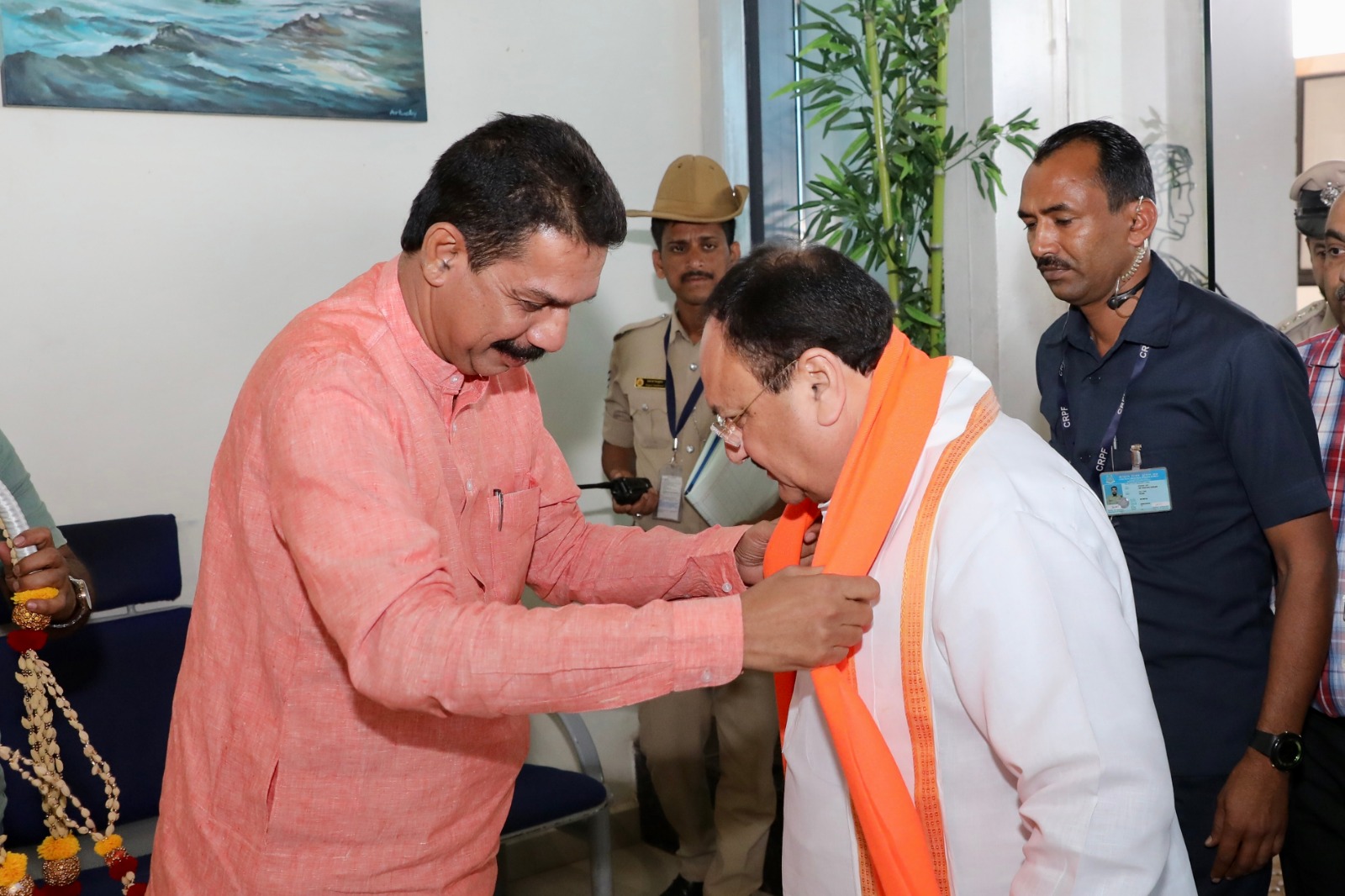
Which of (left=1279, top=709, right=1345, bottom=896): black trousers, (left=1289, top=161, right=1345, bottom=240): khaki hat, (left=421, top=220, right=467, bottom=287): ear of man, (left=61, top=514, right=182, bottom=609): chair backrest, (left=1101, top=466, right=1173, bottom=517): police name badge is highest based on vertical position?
(left=1289, top=161, right=1345, bottom=240): khaki hat

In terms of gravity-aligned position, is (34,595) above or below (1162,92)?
below

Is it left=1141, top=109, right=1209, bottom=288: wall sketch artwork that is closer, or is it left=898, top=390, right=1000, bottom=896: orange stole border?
left=898, top=390, right=1000, bottom=896: orange stole border

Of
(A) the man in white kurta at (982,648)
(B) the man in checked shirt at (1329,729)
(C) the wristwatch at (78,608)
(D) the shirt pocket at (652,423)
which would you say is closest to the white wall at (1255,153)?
(B) the man in checked shirt at (1329,729)

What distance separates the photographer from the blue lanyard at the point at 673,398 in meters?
3.46

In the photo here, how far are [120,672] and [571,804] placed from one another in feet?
3.80

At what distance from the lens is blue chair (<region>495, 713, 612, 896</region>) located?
8.95 feet

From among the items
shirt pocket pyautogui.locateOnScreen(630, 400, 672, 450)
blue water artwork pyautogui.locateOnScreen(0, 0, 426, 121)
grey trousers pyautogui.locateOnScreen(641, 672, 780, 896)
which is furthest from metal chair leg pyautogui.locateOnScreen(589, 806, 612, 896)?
blue water artwork pyautogui.locateOnScreen(0, 0, 426, 121)

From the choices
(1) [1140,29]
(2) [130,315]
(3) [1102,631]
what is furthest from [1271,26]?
(2) [130,315]

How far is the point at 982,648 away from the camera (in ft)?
3.90

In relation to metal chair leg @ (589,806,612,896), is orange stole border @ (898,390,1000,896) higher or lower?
higher

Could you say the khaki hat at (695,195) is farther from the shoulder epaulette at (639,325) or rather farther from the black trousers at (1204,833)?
the black trousers at (1204,833)

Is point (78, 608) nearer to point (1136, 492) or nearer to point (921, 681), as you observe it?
point (921, 681)

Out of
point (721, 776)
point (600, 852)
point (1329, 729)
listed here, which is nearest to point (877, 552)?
point (1329, 729)

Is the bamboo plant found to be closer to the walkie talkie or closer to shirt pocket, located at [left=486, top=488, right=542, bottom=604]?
the walkie talkie
